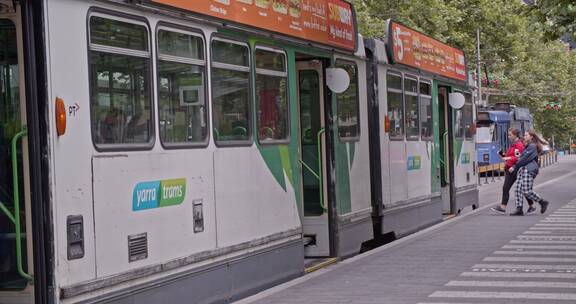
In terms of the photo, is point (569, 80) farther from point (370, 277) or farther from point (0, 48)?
point (0, 48)

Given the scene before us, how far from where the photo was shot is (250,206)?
32.1ft

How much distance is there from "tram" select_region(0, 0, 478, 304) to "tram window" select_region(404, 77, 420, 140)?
8.09 feet

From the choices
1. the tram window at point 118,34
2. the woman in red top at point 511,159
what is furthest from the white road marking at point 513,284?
the woman in red top at point 511,159

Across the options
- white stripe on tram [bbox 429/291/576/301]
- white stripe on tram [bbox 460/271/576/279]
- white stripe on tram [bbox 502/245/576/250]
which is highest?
white stripe on tram [bbox 429/291/576/301]

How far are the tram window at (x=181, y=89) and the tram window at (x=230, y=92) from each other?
0.26m

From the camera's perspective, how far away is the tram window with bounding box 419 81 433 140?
56.5 ft

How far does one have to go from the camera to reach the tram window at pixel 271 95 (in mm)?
10070

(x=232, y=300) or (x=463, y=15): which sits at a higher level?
(x=463, y=15)

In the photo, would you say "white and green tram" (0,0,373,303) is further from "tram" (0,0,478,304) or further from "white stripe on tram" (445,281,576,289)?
"white stripe on tram" (445,281,576,289)

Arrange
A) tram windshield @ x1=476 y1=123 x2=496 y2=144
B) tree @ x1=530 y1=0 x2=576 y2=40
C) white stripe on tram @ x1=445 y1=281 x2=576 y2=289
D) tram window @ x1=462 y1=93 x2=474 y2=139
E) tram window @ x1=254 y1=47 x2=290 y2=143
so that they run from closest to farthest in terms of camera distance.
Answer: tram window @ x1=254 y1=47 x2=290 y2=143 < white stripe on tram @ x1=445 y1=281 x2=576 y2=289 < tree @ x1=530 y1=0 x2=576 y2=40 < tram window @ x1=462 y1=93 x2=474 y2=139 < tram windshield @ x1=476 y1=123 x2=496 y2=144

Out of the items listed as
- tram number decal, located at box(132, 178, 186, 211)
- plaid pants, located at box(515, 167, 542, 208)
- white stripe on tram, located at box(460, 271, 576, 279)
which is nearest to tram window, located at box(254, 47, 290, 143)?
tram number decal, located at box(132, 178, 186, 211)

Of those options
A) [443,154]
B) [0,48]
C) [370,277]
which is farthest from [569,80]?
[0,48]

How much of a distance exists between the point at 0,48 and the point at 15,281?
1510mm

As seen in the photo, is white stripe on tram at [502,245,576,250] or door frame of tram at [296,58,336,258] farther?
white stripe on tram at [502,245,576,250]
